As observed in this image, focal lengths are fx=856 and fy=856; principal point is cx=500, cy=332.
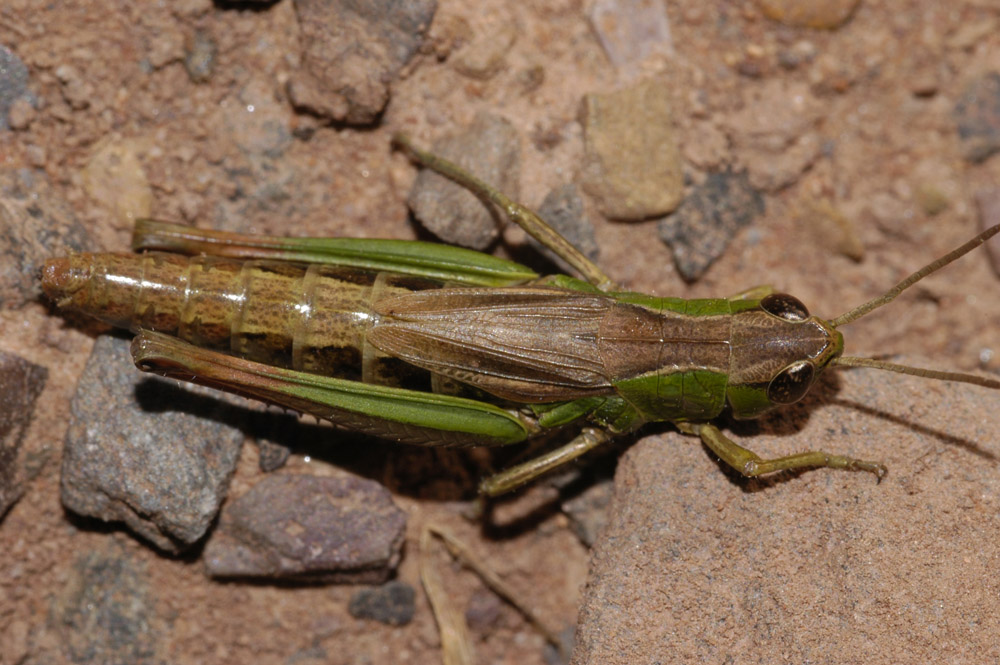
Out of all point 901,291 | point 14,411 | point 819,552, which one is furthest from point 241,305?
point 901,291

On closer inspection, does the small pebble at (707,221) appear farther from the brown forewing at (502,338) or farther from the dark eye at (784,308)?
the brown forewing at (502,338)

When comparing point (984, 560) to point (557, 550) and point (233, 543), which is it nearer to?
point (557, 550)

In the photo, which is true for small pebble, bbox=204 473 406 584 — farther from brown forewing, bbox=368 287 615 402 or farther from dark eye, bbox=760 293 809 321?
dark eye, bbox=760 293 809 321

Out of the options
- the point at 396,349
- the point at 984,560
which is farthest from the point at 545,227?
the point at 984,560

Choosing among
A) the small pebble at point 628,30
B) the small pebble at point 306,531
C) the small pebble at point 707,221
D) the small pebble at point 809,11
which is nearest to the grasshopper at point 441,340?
the small pebble at point 306,531

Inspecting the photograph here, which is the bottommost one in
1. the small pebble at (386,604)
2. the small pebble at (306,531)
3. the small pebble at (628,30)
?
the small pebble at (386,604)


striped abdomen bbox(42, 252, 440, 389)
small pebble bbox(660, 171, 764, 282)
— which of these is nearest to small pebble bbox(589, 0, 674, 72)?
small pebble bbox(660, 171, 764, 282)
